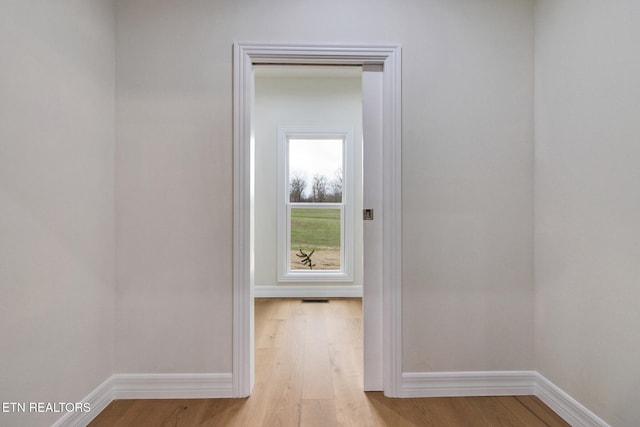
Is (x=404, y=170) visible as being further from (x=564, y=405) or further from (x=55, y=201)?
→ (x=55, y=201)

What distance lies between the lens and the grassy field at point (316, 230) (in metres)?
4.46

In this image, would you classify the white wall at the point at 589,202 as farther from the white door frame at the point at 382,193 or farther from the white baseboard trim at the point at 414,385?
the white door frame at the point at 382,193

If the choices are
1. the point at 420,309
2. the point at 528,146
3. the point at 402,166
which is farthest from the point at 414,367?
the point at 528,146

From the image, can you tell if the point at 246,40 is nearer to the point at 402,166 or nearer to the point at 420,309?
the point at 402,166

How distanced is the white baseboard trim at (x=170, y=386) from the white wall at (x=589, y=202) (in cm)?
184

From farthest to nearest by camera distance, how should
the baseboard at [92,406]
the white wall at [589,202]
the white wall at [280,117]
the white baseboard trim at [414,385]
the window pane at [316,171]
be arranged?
the window pane at [316,171], the white wall at [280,117], the white baseboard trim at [414,385], the baseboard at [92,406], the white wall at [589,202]

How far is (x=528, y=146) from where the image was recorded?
210cm

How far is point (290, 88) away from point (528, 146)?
2.89 m

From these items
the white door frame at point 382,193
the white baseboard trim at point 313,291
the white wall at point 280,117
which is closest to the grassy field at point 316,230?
the white wall at point 280,117

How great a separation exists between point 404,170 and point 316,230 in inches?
98.5

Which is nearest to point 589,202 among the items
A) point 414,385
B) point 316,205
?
point 414,385

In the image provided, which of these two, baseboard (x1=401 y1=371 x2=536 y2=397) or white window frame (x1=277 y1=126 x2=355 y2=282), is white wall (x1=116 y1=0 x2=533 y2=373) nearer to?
baseboard (x1=401 y1=371 x2=536 y2=397)

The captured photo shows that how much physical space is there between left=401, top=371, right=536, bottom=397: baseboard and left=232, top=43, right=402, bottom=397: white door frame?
0.10m

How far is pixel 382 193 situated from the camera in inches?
82.0
